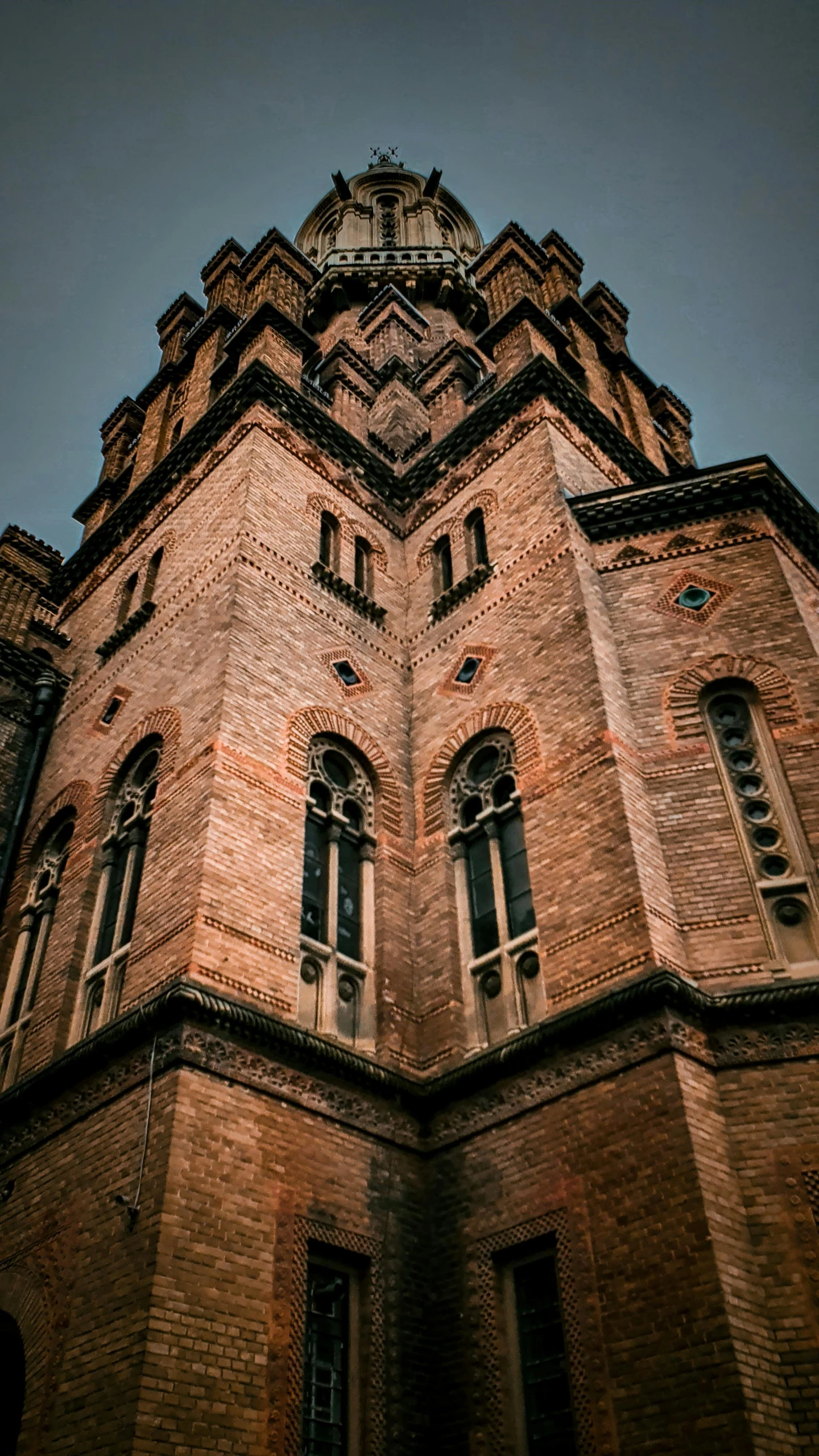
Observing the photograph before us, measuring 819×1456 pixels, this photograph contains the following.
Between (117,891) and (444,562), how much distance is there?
22.3 feet

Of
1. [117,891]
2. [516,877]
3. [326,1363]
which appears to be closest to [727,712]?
A: [516,877]

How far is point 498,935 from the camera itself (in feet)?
37.5

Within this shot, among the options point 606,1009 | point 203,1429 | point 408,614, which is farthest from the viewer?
point 408,614

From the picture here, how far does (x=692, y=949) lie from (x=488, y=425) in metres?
9.24

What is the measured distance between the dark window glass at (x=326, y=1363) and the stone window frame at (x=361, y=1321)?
125 mm

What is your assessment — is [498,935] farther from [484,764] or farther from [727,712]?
[727,712]

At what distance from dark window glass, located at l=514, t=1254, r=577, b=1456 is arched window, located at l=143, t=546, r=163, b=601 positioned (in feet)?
34.0

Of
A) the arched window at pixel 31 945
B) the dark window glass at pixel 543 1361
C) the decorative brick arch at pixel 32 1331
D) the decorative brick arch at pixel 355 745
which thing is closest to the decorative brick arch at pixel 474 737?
the decorative brick arch at pixel 355 745

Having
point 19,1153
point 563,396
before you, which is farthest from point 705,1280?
point 563,396

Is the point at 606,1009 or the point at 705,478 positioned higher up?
the point at 705,478

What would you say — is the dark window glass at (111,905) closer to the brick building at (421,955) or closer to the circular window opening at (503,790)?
the brick building at (421,955)

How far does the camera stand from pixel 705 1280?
25.2 feet

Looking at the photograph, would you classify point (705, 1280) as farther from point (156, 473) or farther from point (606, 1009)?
point (156, 473)

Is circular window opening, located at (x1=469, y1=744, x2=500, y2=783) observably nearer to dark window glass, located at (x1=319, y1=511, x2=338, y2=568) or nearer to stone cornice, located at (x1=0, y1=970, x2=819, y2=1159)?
stone cornice, located at (x1=0, y1=970, x2=819, y2=1159)
